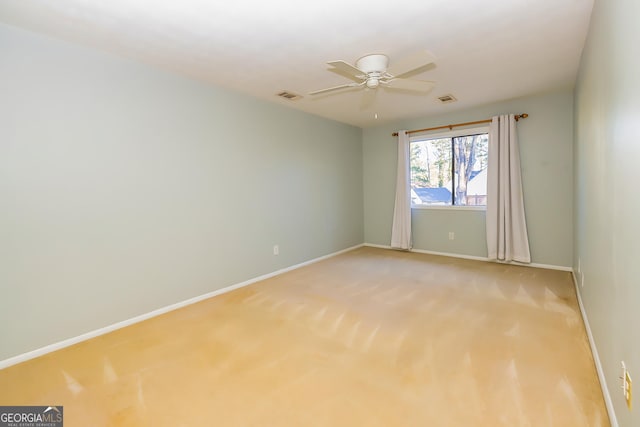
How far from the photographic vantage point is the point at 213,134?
3297 mm

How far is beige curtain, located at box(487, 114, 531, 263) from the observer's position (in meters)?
4.11

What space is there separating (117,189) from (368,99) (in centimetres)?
295

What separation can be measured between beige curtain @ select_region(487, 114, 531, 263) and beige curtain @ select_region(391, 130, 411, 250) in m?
1.21

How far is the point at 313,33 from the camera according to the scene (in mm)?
2240

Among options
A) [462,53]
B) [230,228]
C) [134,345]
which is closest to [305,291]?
[230,228]

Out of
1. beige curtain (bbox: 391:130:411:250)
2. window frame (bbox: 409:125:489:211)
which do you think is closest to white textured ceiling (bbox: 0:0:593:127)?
window frame (bbox: 409:125:489:211)

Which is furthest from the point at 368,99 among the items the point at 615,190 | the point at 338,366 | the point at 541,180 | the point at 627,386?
the point at 627,386

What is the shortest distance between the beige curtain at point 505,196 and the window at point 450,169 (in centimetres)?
28

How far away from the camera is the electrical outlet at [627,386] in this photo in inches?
45.1

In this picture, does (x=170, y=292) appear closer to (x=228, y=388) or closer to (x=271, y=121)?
(x=228, y=388)

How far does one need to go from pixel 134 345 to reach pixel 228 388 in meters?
1.01

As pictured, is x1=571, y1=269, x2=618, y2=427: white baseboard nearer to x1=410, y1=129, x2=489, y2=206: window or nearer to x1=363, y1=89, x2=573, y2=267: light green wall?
x1=363, y1=89, x2=573, y2=267: light green wall

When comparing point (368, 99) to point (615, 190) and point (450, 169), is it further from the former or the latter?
point (615, 190)

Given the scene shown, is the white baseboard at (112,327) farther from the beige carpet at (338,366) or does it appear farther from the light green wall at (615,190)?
the light green wall at (615,190)
